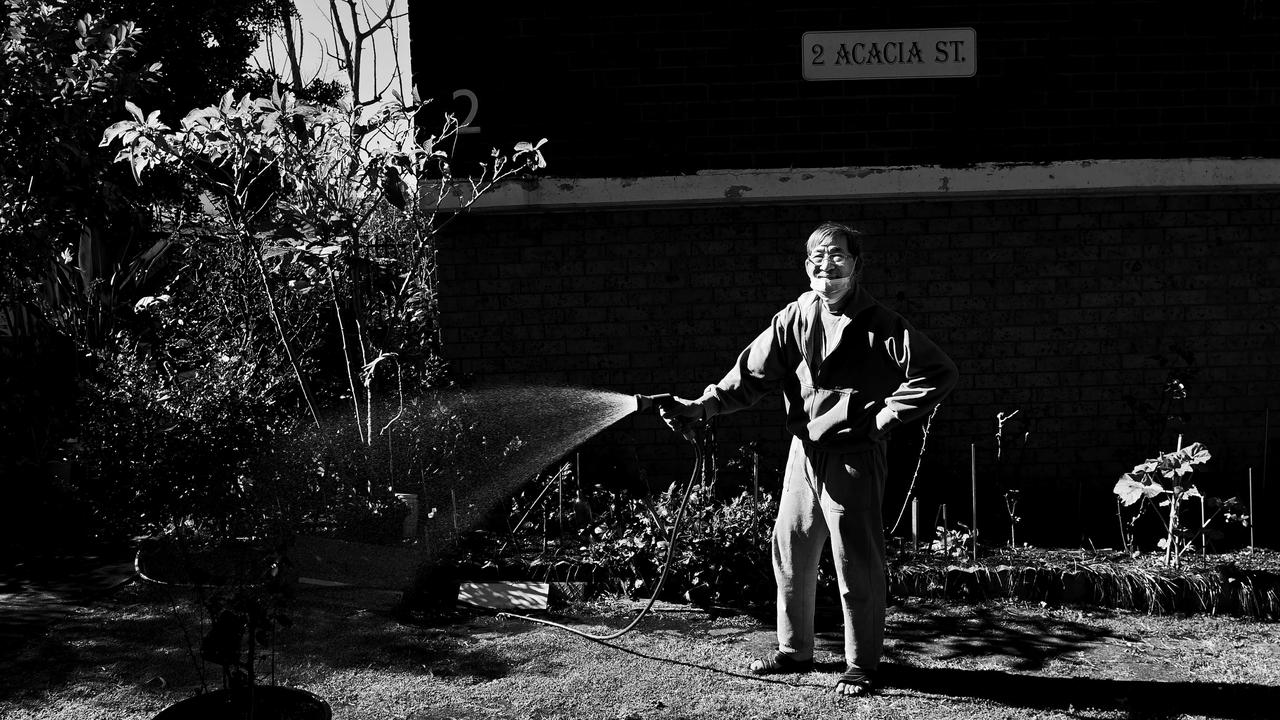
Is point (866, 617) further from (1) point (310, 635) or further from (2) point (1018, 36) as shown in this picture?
(2) point (1018, 36)

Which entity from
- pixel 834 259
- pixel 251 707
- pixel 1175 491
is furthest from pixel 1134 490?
pixel 251 707

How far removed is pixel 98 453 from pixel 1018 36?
20.6 feet

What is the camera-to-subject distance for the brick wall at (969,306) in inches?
295

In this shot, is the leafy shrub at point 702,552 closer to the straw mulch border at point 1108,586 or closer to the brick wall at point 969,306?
the straw mulch border at point 1108,586

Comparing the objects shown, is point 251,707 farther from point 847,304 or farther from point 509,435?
point 509,435

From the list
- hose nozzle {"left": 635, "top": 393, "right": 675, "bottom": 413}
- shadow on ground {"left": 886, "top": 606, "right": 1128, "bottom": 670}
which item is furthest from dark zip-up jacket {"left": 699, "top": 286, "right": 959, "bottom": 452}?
shadow on ground {"left": 886, "top": 606, "right": 1128, "bottom": 670}

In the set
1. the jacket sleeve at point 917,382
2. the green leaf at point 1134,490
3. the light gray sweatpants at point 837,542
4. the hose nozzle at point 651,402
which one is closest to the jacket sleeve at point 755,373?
the hose nozzle at point 651,402

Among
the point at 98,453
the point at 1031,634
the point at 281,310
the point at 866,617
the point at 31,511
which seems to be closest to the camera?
the point at 866,617

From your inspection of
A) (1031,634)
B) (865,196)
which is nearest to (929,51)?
(865,196)

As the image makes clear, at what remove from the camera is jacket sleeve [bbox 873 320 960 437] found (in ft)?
13.6

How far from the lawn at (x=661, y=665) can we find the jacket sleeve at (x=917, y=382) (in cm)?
114

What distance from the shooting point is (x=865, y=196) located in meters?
7.34

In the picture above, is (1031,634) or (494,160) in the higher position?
(494,160)

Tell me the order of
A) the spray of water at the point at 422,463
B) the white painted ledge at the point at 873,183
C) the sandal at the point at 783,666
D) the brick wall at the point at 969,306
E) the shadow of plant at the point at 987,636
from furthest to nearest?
the brick wall at the point at 969,306 → the white painted ledge at the point at 873,183 → the spray of water at the point at 422,463 → the shadow of plant at the point at 987,636 → the sandal at the point at 783,666
